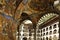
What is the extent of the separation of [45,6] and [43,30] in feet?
29.2

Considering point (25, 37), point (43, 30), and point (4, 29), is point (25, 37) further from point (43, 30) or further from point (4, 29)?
point (4, 29)

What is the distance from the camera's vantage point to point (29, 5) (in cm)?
1233

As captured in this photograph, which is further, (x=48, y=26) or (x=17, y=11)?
(x=48, y=26)

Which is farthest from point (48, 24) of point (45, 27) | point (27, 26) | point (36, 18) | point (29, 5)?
point (29, 5)

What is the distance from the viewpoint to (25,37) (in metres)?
21.6

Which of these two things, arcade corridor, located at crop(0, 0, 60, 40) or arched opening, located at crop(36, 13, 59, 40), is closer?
arcade corridor, located at crop(0, 0, 60, 40)

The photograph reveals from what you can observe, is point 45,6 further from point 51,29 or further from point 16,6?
point 51,29

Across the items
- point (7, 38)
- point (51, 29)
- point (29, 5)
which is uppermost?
point (29, 5)

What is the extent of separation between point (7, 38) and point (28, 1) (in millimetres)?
3414

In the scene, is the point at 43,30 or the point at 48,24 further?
the point at 43,30

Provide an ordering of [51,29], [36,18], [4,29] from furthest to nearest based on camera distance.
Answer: [51,29] < [36,18] < [4,29]

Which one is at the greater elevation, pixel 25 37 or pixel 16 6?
pixel 16 6

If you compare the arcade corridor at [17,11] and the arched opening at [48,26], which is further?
the arched opening at [48,26]

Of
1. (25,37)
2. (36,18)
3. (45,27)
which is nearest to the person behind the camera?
(36,18)
